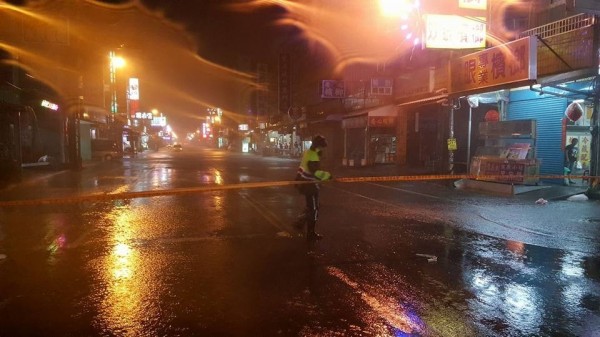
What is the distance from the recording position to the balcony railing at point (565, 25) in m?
13.4

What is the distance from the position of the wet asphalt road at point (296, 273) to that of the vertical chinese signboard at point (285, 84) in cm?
4332

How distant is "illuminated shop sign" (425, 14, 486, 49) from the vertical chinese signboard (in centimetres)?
3806

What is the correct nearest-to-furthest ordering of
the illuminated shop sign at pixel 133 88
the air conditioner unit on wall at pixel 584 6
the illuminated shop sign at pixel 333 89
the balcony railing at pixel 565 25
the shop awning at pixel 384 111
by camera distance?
the air conditioner unit on wall at pixel 584 6 → the balcony railing at pixel 565 25 → the shop awning at pixel 384 111 → the illuminated shop sign at pixel 333 89 → the illuminated shop sign at pixel 133 88

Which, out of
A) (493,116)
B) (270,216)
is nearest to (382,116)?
(493,116)

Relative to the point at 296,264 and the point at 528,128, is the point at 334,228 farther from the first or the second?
the point at 528,128

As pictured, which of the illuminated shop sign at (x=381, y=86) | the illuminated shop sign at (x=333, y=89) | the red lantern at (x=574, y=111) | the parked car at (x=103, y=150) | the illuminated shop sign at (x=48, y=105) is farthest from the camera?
the parked car at (x=103, y=150)

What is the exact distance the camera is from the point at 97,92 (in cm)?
4344

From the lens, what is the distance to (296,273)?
5.95 metres

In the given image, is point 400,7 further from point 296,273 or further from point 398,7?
point 296,273

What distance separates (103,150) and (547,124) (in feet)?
119

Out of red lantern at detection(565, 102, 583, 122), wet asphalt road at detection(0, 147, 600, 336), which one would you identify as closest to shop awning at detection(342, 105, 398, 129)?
red lantern at detection(565, 102, 583, 122)

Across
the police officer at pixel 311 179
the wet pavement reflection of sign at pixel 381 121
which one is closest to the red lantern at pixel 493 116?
the wet pavement reflection of sign at pixel 381 121

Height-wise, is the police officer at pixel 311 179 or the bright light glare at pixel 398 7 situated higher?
the bright light glare at pixel 398 7

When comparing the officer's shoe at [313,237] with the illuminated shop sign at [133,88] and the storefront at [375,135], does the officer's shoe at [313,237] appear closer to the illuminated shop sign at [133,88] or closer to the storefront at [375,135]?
the storefront at [375,135]
